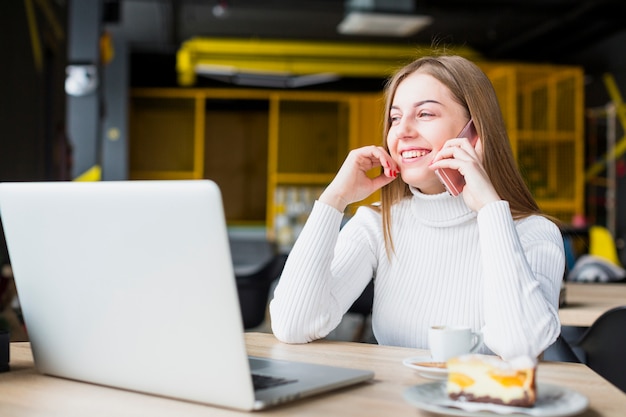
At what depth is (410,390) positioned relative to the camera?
107 centimetres

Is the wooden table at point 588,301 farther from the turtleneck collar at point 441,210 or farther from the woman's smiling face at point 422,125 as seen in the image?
the woman's smiling face at point 422,125

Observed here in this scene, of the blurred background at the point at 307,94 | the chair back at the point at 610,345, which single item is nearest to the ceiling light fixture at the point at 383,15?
the blurred background at the point at 307,94

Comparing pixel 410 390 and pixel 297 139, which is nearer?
pixel 410 390

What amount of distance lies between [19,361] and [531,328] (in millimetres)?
933

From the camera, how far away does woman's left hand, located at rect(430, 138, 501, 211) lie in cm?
159

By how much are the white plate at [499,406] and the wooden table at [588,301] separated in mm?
1232

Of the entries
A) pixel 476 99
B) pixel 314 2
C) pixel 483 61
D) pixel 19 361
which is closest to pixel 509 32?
pixel 483 61

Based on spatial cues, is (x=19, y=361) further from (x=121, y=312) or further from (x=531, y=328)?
(x=531, y=328)

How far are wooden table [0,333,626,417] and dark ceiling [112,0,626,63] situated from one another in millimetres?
7749

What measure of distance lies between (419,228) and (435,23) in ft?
28.6

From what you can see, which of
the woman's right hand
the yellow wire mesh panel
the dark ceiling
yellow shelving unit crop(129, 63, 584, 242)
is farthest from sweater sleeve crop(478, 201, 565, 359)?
the yellow wire mesh panel

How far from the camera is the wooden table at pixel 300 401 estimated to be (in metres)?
1.04

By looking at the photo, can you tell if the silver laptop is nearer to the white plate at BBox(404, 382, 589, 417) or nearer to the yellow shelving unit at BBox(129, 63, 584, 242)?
the white plate at BBox(404, 382, 589, 417)

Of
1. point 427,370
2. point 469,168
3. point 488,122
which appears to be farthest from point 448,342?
point 488,122
